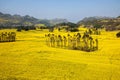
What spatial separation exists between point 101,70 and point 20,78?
17.4 m

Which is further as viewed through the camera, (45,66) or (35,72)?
(45,66)

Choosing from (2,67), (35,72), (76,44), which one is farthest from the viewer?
(76,44)

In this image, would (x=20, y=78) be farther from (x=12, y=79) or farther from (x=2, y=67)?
(x=2, y=67)

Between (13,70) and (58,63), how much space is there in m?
12.2

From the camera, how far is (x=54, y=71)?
46.1 metres

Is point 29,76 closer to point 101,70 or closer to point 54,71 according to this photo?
point 54,71

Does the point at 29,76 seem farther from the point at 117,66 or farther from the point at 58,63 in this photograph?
the point at 117,66

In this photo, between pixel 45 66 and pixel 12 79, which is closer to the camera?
pixel 12 79

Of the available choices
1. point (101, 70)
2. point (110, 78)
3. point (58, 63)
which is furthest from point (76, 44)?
point (110, 78)

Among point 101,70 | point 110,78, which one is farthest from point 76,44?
point 110,78

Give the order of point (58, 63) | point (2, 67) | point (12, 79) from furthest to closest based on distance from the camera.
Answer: point (58, 63) → point (2, 67) → point (12, 79)

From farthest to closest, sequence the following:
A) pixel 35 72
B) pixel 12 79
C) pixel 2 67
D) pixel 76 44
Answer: pixel 76 44, pixel 2 67, pixel 35 72, pixel 12 79

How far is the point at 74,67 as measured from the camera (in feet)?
166

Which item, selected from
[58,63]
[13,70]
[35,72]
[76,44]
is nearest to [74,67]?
[58,63]
